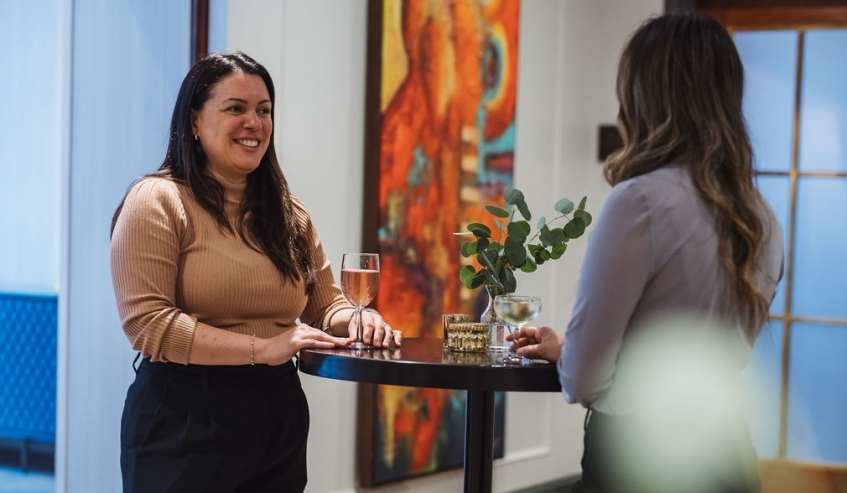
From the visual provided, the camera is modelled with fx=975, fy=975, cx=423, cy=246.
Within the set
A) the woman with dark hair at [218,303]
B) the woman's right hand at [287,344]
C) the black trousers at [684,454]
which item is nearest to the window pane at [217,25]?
the woman with dark hair at [218,303]

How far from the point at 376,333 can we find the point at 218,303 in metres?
0.37

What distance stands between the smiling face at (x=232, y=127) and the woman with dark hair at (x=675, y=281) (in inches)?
40.5

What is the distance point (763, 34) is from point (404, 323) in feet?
7.97

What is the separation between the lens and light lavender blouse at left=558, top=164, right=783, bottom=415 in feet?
5.16

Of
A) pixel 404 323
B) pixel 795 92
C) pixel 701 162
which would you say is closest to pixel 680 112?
pixel 701 162

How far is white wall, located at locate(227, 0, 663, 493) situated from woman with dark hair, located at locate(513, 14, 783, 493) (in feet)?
6.66

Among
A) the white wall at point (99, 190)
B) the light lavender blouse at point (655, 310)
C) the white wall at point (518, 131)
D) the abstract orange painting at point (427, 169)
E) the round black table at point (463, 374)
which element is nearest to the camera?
the light lavender blouse at point (655, 310)

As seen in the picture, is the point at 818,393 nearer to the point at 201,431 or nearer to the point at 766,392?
the point at 766,392

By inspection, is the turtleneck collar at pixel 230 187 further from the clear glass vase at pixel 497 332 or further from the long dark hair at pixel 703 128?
the long dark hair at pixel 703 128

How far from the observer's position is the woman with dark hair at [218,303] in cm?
215

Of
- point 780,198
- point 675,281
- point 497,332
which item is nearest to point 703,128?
point 675,281

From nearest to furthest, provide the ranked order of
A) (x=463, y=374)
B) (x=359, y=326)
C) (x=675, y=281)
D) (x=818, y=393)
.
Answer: (x=675, y=281) → (x=463, y=374) → (x=359, y=326) → (x=818, y=393)

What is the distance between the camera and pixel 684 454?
1629mm

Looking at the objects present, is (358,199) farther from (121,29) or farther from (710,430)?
(710,430)
